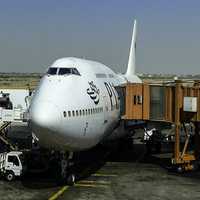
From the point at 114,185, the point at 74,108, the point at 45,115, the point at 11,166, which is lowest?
the point at 114,185

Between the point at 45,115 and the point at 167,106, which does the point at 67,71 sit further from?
the point at 167,106

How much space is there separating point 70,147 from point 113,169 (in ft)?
27.0

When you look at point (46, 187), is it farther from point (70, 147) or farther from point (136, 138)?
point (136, 138)

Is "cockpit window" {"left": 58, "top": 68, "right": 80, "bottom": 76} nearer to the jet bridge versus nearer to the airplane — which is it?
the airplane

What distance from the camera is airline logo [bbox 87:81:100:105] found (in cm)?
2505

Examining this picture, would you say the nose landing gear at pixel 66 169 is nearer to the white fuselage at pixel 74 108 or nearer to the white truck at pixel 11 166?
the white fuselage at pixel 74 108

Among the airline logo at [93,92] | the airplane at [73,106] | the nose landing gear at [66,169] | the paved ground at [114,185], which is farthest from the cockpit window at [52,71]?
the paved ground at [114,185]

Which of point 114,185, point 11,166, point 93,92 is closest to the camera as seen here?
point 93,92

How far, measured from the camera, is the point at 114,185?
25.9 m

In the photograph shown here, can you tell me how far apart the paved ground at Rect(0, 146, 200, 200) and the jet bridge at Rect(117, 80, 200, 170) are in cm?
164

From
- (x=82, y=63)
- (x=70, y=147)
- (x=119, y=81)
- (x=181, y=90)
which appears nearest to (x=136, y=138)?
(x=119, y=81)

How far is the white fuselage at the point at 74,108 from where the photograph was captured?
21.2m

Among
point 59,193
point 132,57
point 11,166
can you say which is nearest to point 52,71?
point 59,193

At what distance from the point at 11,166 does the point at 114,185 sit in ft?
21.0
